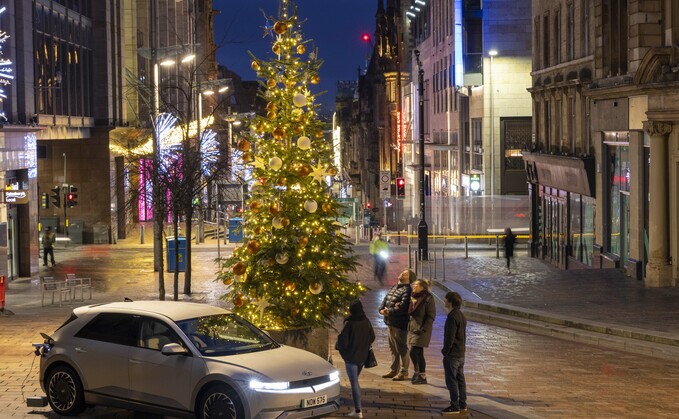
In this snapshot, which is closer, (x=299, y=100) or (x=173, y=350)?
(x=173, y=350)

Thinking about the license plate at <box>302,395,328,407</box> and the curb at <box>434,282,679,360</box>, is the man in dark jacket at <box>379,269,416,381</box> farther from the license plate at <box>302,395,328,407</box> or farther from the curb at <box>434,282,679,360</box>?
the curb at <box>434,282,679,360</box>

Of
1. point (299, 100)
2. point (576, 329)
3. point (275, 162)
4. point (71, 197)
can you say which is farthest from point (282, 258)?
point (71, 197)

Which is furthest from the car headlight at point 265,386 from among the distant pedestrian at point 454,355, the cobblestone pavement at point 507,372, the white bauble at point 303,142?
the white bauble at point 303,142

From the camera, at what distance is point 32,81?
4069cm

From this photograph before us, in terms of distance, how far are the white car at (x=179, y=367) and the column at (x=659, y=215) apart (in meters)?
17.3

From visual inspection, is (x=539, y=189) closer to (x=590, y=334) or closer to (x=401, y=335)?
(x=590, y=334)

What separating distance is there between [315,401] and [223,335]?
4.85 ft

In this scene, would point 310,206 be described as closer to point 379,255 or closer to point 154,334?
point 154,334

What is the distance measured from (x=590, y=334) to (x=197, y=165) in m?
13.5

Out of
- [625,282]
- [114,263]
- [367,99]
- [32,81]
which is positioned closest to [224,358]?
[625,282]

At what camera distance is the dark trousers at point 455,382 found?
14484 millimetres

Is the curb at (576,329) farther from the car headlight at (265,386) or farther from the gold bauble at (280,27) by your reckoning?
the car headlight at (265,386)

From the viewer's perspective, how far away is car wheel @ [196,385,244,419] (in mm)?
12555

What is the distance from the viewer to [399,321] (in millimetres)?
16969
